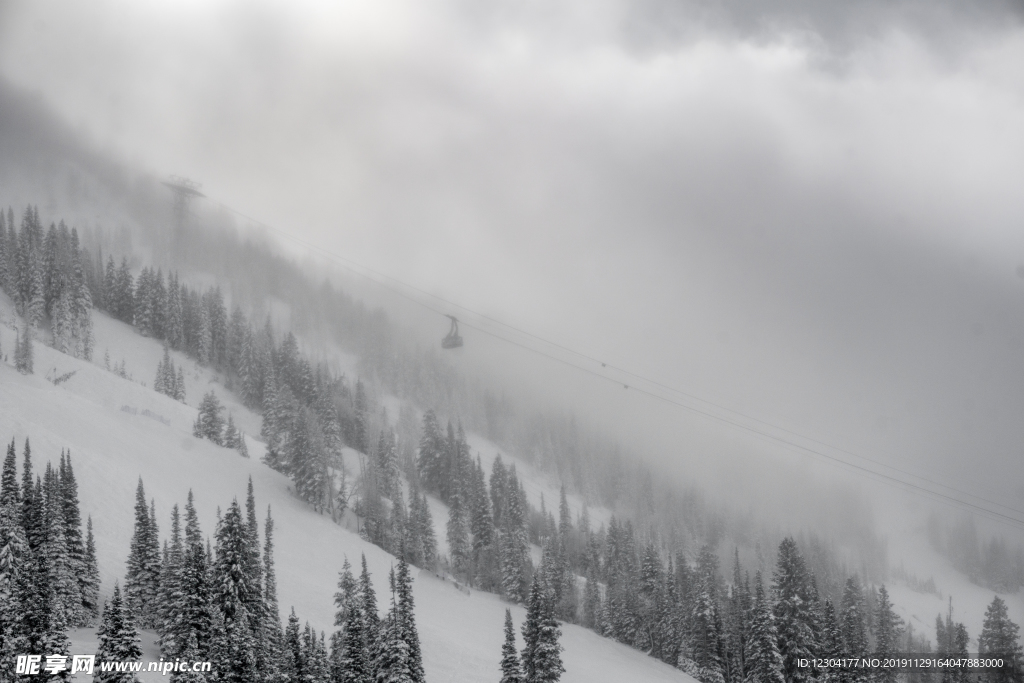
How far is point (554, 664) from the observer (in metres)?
53.3

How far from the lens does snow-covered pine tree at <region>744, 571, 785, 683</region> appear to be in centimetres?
6178

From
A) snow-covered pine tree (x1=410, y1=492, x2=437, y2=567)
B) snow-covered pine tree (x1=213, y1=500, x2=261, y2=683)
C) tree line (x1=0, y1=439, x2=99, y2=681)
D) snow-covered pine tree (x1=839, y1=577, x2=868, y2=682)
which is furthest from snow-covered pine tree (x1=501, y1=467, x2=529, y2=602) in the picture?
tree line (x1=0, y1=439, x2=99, y2=681)

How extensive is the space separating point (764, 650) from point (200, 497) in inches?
2408

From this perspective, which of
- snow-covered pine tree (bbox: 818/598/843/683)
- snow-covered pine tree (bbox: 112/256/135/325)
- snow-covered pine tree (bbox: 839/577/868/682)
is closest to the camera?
snow-covered pine tree (bbox: 818/598/843/683)

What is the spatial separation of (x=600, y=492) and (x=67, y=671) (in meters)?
166

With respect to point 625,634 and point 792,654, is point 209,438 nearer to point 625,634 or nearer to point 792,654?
point 625,634

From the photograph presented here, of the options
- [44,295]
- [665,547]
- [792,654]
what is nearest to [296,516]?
[792,654]

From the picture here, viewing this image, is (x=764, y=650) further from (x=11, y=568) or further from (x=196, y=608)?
(x=11, y=568)

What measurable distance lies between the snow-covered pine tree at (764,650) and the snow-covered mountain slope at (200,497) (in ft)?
50.8

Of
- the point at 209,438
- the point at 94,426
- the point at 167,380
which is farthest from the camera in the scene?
the point at 167,380

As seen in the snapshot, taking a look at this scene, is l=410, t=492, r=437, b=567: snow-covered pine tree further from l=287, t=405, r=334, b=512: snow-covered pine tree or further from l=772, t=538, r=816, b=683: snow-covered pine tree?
l=772, t=538, r=816, b=683: snow-covered pine tree

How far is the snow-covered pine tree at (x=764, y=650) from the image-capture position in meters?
61.8

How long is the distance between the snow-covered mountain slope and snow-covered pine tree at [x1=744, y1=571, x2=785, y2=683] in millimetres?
15497

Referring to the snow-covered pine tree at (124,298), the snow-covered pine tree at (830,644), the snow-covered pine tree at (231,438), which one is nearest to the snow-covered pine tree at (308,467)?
the snow-covered pine tree at (231,438)
